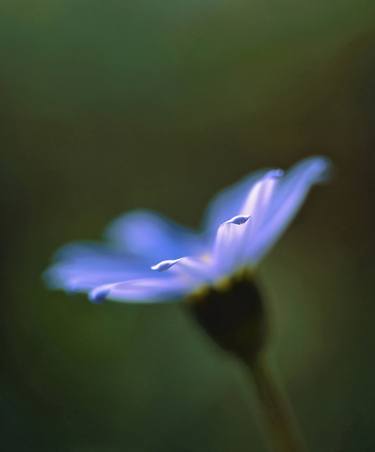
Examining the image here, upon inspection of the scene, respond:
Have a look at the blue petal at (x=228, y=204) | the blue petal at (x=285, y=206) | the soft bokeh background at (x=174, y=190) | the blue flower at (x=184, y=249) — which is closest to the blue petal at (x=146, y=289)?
the blue flower at (x=184, y=249)

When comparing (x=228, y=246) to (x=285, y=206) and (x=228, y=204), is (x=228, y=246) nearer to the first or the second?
(x=285, y=206)

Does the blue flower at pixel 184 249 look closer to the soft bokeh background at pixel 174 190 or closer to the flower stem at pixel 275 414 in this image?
the flower stem at pixel 275 414

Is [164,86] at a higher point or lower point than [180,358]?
higher

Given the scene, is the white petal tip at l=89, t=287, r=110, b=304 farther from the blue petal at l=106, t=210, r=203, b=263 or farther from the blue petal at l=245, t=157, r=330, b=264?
the blue petal at l=106, t=210, r=203, b=263

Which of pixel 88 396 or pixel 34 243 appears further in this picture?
pixel 34 243

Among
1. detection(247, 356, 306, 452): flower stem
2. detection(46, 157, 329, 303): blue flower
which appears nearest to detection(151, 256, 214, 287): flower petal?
detection(46, 157, 329, 303): blue flower

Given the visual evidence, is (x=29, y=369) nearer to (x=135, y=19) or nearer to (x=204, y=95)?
(x=204, y=95)

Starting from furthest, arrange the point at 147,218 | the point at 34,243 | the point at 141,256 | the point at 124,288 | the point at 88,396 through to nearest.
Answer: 1. the point at 34,243
2. the point at 88,396
3. the point at 147,218
4. the point at 141,256
5. the point at 124,288

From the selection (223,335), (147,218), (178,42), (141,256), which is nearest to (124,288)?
(223,335)
